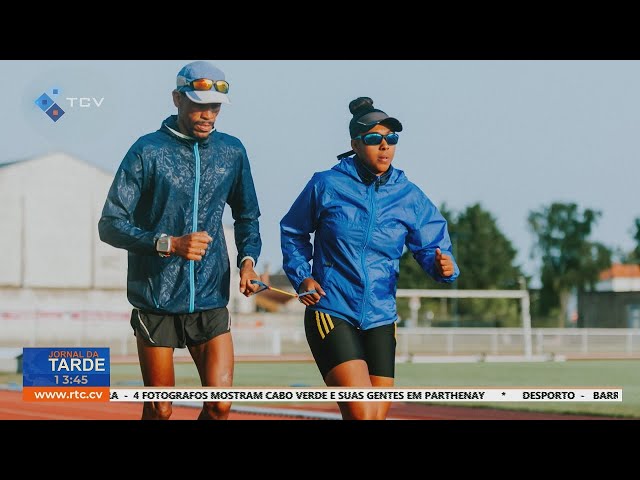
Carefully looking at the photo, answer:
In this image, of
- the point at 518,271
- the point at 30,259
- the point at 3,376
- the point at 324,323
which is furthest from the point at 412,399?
the point at 518,271

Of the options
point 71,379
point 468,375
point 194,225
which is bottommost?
point 468,375

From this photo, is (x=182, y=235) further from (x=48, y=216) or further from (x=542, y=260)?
(x=542, y=260)

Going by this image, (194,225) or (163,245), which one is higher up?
(194,225)

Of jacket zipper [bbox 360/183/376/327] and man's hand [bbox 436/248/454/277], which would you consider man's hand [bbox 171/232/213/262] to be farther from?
man's hand [bbox 436/248/454/277]

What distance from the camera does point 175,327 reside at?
273 inches

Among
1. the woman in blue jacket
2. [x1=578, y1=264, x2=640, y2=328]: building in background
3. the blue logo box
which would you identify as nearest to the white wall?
the blue logo box

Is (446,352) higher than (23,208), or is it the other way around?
(23,208)

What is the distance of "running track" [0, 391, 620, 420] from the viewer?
7992 mm

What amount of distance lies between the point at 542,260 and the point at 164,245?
20.4 meters

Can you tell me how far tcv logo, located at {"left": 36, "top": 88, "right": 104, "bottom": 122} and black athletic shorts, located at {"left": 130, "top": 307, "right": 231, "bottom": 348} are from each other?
6.13 feet

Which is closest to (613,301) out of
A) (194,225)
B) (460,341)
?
(460,341)

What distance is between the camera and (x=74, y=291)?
35.4 ft

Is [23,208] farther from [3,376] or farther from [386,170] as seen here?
[3,376]
